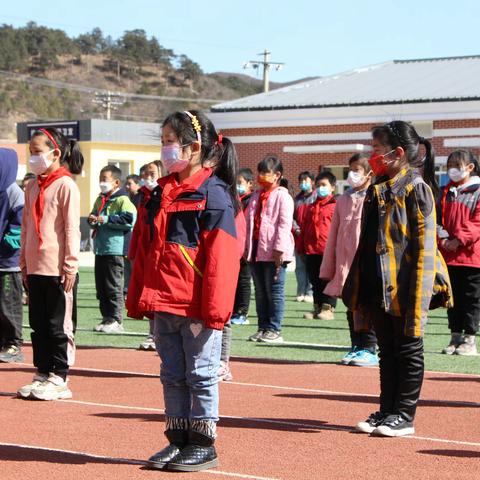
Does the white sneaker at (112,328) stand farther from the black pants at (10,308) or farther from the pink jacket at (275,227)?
the black pants at (10,308)

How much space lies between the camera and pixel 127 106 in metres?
137

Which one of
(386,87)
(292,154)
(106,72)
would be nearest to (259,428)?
(292,154)

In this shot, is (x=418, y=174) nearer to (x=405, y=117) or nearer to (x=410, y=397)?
(x=410, y=397)

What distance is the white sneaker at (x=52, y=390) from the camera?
878cm

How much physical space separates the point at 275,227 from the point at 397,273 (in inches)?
226

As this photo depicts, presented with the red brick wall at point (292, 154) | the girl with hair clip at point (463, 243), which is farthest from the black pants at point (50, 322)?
the red brick wall at point (292, 154)

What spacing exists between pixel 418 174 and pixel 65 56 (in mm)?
153193

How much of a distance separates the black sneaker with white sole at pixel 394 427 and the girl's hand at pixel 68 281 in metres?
2.72

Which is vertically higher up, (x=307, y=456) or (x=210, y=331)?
(x=210, y=331)

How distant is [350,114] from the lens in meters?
42.8

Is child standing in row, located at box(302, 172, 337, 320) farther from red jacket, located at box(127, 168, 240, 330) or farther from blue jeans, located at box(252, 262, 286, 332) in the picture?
red jacket, located at box(127, 168, 240, 330)

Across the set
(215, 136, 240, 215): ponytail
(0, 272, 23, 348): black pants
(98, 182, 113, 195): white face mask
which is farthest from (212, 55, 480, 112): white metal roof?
(215, 136, 240, 215): ponytail

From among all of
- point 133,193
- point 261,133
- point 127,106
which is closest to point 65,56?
point 127,106

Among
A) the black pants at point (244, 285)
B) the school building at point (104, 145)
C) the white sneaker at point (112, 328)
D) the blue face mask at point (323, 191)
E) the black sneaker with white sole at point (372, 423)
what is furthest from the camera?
the school building at point (104, 145)
